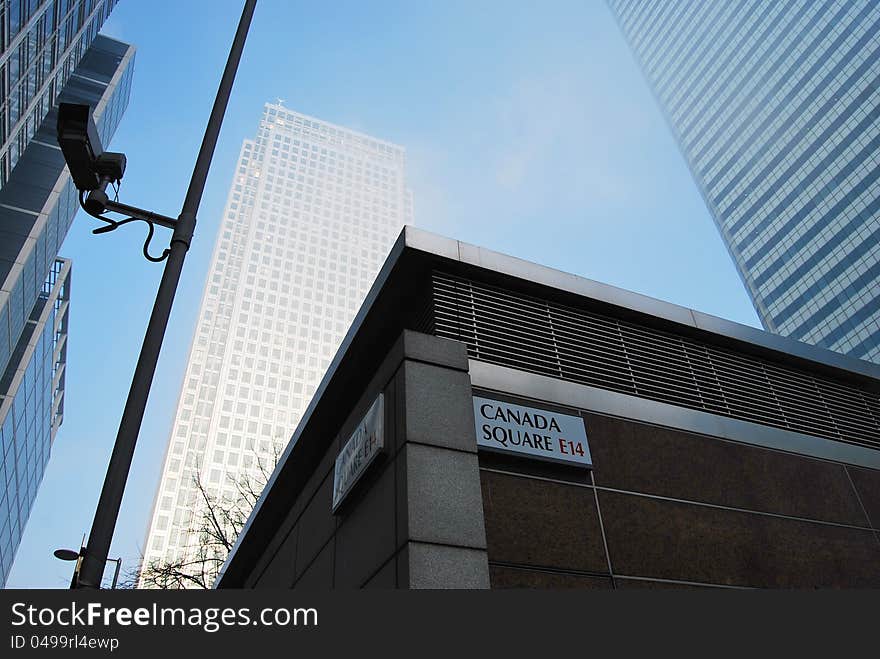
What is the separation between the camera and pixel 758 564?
26.5 feet

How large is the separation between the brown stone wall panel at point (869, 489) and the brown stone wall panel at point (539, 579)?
220 inches

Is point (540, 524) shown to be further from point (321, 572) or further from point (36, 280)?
point (36, 280)

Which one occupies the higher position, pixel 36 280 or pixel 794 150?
pixel 794 150

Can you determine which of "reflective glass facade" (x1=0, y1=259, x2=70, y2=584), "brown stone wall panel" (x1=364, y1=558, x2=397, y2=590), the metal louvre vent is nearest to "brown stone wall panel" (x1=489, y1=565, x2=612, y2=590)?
"brown stone wall panel" (x1=364, y1=558, x2=397, y2=590)

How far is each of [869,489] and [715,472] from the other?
343 centimetres

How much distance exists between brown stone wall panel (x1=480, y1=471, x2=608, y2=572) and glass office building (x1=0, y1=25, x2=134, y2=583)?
4642 centimetres

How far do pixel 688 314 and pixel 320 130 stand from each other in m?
178

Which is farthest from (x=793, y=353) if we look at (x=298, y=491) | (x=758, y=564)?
(x=298, y=491)

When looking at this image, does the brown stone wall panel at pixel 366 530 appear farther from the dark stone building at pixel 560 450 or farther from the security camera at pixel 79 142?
the security camera at pixel 79 142

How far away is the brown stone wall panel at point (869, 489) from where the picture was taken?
967 cm

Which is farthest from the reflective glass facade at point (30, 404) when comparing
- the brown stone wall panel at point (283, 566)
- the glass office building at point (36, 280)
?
the brown stone wall panel at point (283, 566)

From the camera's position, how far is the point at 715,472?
28.5ft

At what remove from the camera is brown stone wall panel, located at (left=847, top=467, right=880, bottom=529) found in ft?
31.7

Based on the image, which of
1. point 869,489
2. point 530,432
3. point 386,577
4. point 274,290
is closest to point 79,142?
point 386,577
